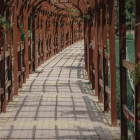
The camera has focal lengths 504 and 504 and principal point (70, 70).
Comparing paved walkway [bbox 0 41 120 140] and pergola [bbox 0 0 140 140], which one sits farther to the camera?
paved walkway [bbox 0 41 120 140]

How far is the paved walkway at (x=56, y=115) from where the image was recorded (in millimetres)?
6613

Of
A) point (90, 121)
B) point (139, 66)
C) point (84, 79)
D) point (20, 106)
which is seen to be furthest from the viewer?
point (84, 79)

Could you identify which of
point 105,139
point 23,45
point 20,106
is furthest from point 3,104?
point 23,45

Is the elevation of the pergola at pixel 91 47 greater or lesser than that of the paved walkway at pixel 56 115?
greater

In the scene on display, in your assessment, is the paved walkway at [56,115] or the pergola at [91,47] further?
the paved walkway at [56,115]

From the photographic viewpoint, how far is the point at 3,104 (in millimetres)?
8438

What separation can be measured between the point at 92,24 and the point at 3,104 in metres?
4.71

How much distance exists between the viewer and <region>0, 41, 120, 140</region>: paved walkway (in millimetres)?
6613

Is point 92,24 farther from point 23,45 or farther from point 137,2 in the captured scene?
point 137,2

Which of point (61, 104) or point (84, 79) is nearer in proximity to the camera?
point (61, 104)

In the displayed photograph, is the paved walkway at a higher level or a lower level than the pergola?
lower

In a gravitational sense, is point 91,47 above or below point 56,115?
above

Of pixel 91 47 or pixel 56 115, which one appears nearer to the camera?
pixel 56 115

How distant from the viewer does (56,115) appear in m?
8.09
